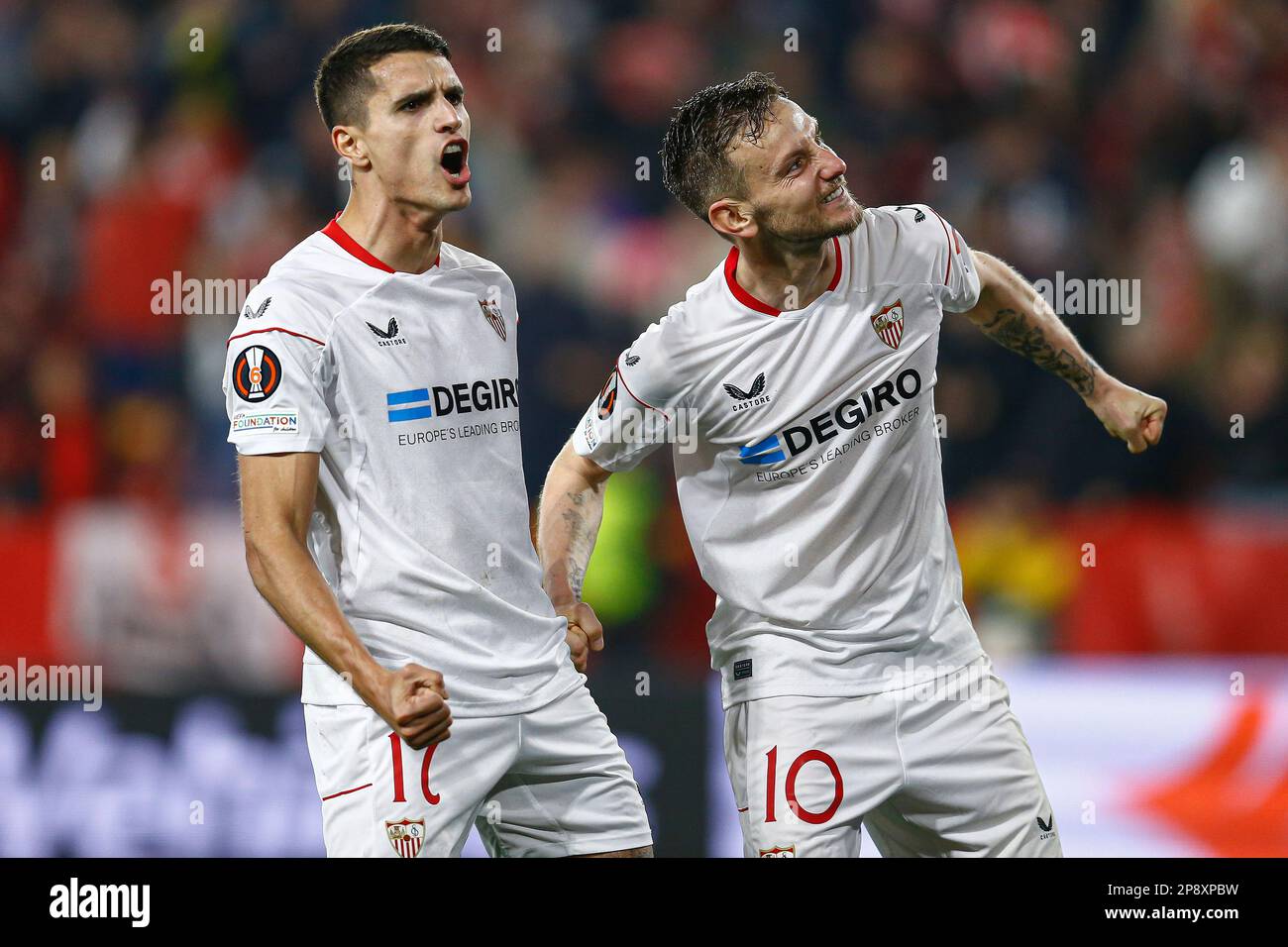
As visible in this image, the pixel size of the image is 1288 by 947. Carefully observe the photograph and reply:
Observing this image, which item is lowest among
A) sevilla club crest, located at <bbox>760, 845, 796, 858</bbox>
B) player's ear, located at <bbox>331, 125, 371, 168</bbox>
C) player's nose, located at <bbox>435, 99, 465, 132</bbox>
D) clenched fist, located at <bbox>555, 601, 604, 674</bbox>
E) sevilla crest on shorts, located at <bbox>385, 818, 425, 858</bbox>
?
sevilla club crest, located at <bbox>760, 845, 796, 858</bbox>

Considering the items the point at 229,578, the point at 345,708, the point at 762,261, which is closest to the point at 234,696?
the point at 229,578

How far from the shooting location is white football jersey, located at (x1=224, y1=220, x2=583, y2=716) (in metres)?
3.86

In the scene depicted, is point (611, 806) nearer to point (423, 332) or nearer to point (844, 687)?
point (844, 687)

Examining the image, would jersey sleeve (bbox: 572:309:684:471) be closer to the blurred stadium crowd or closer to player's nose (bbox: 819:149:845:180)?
player's nose (bbox: 819:149:845:180)

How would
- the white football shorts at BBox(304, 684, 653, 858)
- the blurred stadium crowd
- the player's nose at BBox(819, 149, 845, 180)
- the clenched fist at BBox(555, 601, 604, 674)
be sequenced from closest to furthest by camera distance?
1. the white football shorts at BBox(304, 684, 653, 858)
2. the player's nose at BBox(819, 149, 845, 180)
3. the clenched fist at BBox(555, 601, 604, 674)
4. the blurred stadium crowd

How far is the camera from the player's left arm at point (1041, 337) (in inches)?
174

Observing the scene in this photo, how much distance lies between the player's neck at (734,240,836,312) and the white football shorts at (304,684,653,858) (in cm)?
104

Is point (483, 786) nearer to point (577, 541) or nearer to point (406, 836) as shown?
point (406, 836)

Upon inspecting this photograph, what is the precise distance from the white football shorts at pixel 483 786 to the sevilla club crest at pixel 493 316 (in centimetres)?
86

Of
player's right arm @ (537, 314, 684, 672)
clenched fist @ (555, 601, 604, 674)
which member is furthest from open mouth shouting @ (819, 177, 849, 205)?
clenched fist @ (555, 601, 604, 674)

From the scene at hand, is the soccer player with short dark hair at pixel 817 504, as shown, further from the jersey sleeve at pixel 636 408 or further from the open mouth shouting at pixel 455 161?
the open mouth shouting at pixel 455 161

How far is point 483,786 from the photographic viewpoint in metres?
3.96

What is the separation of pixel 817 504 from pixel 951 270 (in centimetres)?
67

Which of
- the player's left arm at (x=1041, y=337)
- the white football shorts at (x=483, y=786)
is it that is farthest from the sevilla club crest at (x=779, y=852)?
the player's left arm at (x=1041, y=337)
